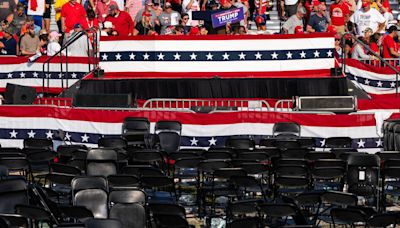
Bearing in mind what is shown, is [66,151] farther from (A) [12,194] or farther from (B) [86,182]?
(A) [12,194]

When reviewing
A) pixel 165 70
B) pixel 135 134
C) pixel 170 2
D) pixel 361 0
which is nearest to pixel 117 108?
pixel 135 134

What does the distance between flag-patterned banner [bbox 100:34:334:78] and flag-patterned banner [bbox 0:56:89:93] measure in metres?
1.26

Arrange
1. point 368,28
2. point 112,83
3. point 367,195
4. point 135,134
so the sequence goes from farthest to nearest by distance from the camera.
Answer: point 368,28, point 112,83, point 135,134, point 367,195

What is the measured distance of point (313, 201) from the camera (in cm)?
1761

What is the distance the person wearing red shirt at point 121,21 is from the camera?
29500 mm

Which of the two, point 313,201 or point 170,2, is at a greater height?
point 170,2

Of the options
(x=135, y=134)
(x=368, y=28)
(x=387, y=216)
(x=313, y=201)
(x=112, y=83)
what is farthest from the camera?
(x=368, y=28)

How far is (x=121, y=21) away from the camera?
97.0 feet

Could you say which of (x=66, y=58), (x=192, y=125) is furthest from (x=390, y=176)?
(x=66, y=58)

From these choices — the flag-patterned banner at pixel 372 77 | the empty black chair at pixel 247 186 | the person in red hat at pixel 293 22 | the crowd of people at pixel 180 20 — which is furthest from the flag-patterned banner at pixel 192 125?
the person in red hat at pixel 293 22

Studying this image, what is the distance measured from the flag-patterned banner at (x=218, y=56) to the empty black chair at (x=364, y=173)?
7.75 metres

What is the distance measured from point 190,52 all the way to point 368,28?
15.3ft

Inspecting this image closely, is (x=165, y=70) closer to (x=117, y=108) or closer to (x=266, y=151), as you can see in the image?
(x=117, y=108)

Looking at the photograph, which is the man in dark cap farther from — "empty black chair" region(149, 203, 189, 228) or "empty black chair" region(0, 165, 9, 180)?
"empty black chair" region(149, 203, 189, 228)
